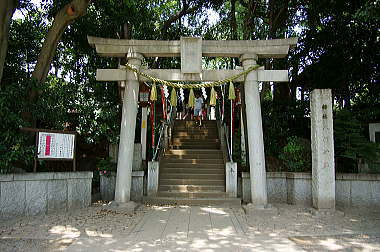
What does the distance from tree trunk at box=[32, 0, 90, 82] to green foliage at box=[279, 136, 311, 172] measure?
7595mm

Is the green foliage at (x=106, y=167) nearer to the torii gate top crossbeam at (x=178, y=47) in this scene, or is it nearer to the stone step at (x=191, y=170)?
the stone step at (x=191, y=170)

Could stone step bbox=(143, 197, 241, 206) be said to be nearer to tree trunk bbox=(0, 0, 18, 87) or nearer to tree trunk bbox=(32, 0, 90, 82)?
tree trunk bbox=(32, 0, 90, 82)

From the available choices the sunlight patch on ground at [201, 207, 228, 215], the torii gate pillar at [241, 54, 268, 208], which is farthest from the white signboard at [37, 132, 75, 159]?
the torii gate pillar at [241, 54, 268, 208]

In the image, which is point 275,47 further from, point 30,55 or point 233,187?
point 30,55

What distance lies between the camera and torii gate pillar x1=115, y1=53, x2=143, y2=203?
8.08 meters

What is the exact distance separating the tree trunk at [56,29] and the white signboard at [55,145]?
188 centimetres

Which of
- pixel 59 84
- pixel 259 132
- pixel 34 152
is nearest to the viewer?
pixel 34 152

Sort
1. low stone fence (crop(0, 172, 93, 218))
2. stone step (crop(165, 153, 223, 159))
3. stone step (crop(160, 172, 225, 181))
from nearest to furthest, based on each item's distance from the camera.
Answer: low stone fence (crop(0, 172, 93, 218)), stone step (crop(160, 172, 225, 181)), stone step (crop(165, 153, 223, 159))

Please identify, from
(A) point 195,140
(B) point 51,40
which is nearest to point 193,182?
(A) point 195,140

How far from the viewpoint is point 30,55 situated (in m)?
11.3

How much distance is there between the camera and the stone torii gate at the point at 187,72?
26.7ft

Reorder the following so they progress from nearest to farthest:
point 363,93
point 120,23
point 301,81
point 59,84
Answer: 1. point 120,23
2. point 59,84
3. point 363,93
4. point 301,81

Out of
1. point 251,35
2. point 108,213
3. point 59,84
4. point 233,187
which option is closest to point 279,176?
point 233,187

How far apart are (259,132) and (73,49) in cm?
934
